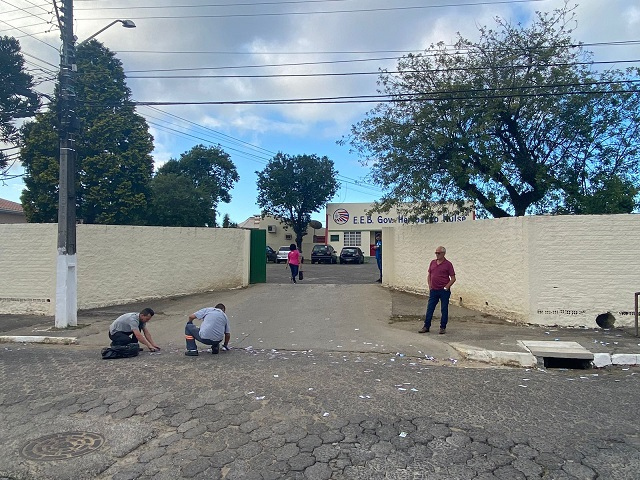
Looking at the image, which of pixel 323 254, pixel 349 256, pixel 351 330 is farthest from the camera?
pixel 323 254

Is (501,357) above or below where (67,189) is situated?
below

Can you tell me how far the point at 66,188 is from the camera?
395 inches

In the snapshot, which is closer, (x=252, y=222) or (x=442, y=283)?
(x=442, y=283)

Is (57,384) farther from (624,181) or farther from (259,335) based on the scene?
(624,181)

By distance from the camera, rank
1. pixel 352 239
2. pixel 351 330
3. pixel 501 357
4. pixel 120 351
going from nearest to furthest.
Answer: pixel 501 357
pixel 120 351
pixel 351 330
pixel 352 239

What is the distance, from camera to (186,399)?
5477 millimetres

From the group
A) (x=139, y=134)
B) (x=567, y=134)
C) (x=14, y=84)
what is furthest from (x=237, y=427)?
(x=139, y=134)

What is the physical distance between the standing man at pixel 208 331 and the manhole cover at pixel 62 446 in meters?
3.08

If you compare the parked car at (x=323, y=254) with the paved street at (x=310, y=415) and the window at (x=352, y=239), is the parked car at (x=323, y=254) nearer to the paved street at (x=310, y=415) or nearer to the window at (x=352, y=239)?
the window at (x=352, y=239)

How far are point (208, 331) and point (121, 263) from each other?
6.16 metres

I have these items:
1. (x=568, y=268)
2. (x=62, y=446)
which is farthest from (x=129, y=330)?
(x=568, y=268)

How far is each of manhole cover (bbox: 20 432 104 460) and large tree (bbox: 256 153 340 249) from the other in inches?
1573

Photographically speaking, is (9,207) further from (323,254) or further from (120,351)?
(120,351)

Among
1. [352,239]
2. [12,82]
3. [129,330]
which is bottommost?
[129,330]
